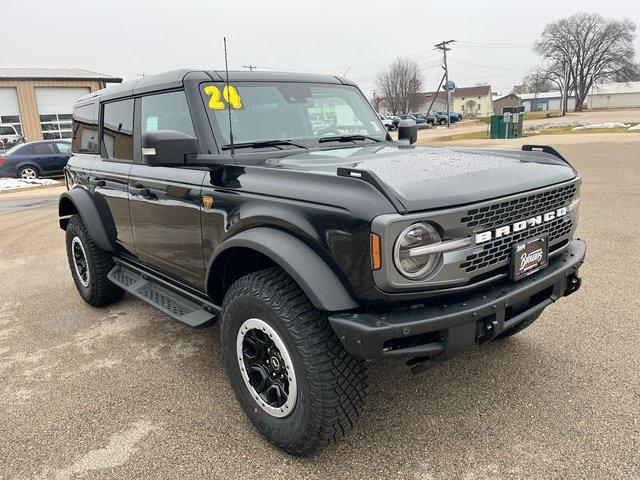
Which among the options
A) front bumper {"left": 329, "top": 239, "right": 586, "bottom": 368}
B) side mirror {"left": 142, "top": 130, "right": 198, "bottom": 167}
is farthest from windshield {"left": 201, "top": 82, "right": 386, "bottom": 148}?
front bumper {"left": 329, "top": 239, "right": 586, "bottom": 368}

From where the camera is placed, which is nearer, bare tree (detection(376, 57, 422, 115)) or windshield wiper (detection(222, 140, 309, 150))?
windshield wiper (detection(222, 140, 309, 150))

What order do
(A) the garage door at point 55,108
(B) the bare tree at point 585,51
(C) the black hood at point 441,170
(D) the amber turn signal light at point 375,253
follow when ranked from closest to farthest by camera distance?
1. (D) the amber turn signal light at point 375,253
2. (C) the black hood at point 441,170
3. (A) the garage door at point 55,108
4. (B) the bare tree at point 585,51

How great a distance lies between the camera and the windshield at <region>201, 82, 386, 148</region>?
324 centimetres

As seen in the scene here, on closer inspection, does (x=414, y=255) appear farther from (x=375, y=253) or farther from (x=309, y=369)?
(x=309, y=369)

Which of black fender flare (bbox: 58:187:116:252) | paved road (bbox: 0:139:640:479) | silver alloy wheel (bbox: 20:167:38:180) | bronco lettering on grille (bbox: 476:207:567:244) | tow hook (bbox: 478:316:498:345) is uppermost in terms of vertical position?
bronco lettering on grille (bbox: 476:207:567:244)

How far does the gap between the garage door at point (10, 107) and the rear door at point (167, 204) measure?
3311cm

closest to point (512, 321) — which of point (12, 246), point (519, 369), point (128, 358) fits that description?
point (519, 369)

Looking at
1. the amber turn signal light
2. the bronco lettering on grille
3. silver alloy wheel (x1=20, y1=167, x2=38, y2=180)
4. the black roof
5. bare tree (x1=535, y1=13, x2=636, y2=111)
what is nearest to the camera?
the amber turn signal light

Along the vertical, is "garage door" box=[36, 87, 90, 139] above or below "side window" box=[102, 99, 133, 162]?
above

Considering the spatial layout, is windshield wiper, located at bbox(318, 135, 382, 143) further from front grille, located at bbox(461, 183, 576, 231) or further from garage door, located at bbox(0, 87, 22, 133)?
garage door, located at bbox(0, 87, 22, 133)

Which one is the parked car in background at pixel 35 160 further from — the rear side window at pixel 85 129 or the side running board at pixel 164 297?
the side running board at pixel 164 297

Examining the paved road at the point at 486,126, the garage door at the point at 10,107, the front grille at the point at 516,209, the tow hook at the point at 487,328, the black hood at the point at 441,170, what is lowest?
the paved road at the point at 486,126

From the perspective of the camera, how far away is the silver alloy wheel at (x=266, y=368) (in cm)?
245

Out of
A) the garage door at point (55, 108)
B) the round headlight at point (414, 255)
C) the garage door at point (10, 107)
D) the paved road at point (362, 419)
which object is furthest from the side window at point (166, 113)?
the garage door at point (10, 107)
